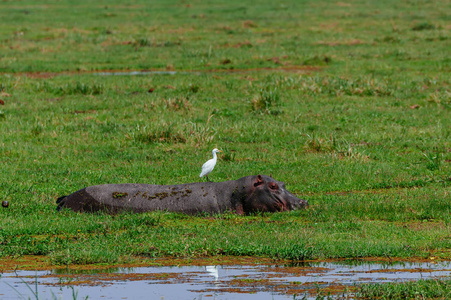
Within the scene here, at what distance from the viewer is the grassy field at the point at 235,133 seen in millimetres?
10055

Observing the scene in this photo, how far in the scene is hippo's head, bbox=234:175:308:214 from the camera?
38.7ft

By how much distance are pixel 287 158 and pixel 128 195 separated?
16.1 ft

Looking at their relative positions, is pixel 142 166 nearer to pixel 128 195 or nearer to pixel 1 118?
pixel 128 195

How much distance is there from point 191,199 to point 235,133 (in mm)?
6459

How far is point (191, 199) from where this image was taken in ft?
39.0

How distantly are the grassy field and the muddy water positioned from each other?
48 centimetres

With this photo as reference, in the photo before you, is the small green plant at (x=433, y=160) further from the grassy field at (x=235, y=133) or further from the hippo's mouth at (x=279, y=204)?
the hippo's mouth at (x=279, y=204)

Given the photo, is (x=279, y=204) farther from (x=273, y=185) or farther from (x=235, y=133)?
(x=235, y=133)

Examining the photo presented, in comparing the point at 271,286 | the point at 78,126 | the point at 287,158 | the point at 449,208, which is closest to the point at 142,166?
the point at 287,158

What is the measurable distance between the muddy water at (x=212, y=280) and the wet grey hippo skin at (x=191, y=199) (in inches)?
119

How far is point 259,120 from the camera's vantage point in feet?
64.5

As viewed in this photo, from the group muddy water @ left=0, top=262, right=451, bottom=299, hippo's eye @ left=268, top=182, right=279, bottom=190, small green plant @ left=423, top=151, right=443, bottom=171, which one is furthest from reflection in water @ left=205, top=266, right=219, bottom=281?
small green plant @ left=423, top=151, right=443, bottom=171

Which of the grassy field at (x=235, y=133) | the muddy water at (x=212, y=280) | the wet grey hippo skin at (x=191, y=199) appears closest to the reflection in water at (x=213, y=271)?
the muddy water at (x=212, y=280)

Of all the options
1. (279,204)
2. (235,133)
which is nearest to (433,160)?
(279,204)
